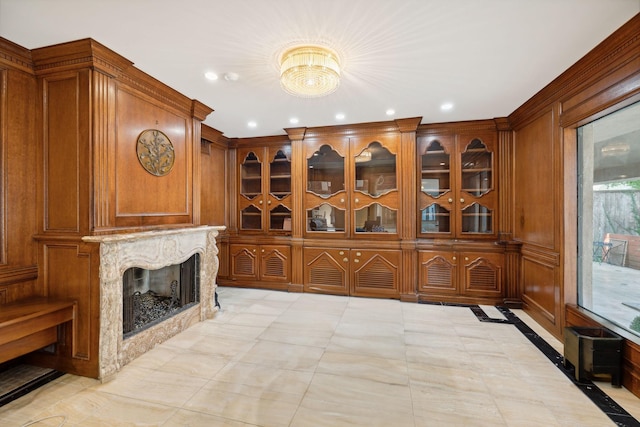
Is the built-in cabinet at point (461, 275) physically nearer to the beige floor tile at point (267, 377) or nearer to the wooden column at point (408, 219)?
the wooden column at point (408, 219)

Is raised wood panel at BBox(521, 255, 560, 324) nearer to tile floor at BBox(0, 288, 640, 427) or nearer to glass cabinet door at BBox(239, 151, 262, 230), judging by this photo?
tile floor at BBox(0, 288, 640, 427)

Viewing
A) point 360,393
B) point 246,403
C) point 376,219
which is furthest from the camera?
point 376,219

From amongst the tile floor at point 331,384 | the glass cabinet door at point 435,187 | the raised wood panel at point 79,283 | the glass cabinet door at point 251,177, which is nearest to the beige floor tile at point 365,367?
the tile floor at point 331,384

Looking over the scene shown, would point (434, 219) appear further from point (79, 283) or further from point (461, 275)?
point (79, 283)

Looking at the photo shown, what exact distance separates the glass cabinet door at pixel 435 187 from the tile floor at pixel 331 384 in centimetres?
155

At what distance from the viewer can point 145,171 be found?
110 inches

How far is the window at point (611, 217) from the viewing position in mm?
2324

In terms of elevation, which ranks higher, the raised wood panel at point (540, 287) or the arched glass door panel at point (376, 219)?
the arched glass door panel at point (376, 219)

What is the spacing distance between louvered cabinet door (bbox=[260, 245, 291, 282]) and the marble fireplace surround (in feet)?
4.70

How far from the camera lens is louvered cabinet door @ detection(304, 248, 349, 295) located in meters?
4.49

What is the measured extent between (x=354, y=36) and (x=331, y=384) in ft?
8.81

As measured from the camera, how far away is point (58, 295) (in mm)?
2391

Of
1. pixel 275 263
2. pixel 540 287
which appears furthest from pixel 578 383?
pixel 275 263

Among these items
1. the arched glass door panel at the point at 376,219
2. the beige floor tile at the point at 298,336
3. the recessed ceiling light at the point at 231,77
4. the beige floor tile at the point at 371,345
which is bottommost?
the beige floor tile at the point at 371,345
